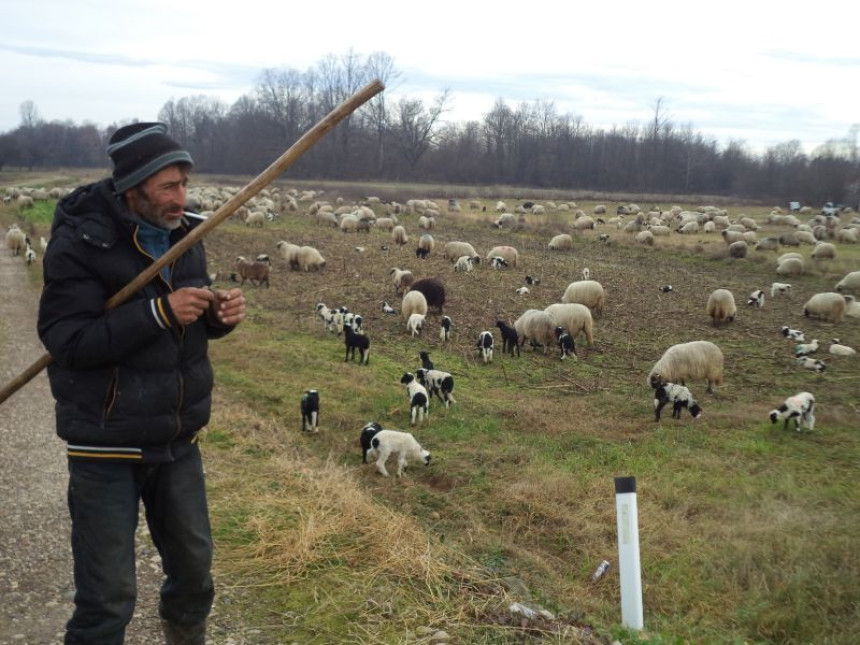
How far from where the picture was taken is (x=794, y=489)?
8.84 meters

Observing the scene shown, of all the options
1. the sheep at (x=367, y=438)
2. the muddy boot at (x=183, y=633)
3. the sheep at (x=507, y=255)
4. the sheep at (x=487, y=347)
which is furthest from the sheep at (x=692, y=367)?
the sheep at (x=507, y=255)

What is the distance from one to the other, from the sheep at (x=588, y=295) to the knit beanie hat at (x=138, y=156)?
17541 mm

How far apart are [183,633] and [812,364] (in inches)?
589

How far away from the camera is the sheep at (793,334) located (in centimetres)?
1758

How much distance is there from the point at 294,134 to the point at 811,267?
7118 centimetres

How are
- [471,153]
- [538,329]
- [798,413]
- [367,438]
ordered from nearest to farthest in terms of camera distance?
[367,438]
[798,413]
[538,329]
[471,153]

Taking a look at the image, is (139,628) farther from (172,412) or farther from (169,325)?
(169,325)

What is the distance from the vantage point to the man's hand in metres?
2.78

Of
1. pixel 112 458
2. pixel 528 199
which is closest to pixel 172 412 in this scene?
pixel 112 458

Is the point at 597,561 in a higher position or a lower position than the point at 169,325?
lower

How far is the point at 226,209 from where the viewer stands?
3.16 meters

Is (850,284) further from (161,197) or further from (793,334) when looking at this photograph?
(161,197)

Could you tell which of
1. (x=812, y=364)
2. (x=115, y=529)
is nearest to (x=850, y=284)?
(x=812, y=364)

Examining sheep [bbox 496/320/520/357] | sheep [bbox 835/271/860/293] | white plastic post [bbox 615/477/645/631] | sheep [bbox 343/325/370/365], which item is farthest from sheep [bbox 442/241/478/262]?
white plastic post [bbox 615/477/645/631]
